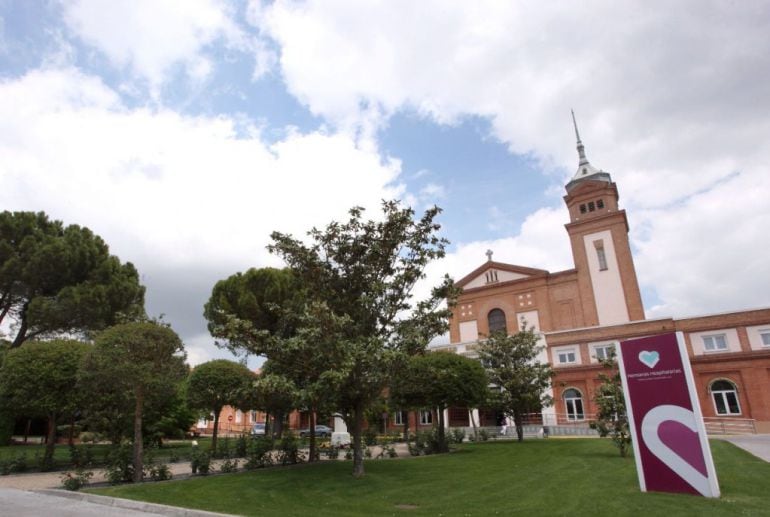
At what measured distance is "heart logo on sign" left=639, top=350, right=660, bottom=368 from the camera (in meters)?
9.28

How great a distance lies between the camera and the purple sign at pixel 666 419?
862cm

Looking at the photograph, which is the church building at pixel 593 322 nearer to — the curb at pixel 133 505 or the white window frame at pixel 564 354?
the white window frame at pixel 564 354

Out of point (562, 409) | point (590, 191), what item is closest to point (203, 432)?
point (562, 409)

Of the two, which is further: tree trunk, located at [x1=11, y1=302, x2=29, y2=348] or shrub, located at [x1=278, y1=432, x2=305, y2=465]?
tree trunk, located at [x1=11, y1=302, x2=29, y2=348]

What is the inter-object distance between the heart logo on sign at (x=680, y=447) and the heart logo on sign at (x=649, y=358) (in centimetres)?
81

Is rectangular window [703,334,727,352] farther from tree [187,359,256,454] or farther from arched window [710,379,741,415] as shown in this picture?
tree [187,359,256,454]

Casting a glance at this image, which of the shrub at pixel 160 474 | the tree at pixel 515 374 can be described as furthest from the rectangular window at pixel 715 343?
the shrub at pixel 160 474

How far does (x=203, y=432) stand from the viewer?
5897 centimetres


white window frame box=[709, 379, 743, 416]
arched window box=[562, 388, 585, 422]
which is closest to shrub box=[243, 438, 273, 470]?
arched window box=[562, 388, 585, 422]

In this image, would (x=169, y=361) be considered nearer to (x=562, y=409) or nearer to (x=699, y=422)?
(x=699, y=422)

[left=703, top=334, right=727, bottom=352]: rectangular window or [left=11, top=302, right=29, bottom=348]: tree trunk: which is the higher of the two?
[left=11, top=302, right=29, bottom=348]: tree trunk

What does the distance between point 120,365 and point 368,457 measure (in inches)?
439

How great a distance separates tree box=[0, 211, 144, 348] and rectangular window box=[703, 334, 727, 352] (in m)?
36.2

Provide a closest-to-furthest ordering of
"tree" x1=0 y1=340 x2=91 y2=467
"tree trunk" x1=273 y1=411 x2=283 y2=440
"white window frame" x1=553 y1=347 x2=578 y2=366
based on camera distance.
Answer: "tree" x1=0 y1=340 x2=91 y2=467 < "tree trunk" x1=273 y1=411 x2=283 y2=440 < "white window frame" x1=553 y1=347 x2=578 y2=366
